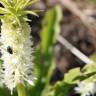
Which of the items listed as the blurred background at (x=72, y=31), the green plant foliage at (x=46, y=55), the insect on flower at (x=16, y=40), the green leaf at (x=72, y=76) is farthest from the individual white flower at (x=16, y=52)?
the blurred background at (x=72, y=31)

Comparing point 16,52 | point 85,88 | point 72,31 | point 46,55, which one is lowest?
point 16,52

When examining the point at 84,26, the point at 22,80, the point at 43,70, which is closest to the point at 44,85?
the point at 43,70

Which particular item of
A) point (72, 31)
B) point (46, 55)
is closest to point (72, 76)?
point (46, 55)

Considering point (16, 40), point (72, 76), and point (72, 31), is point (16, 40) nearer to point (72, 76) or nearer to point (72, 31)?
point (72, 76)

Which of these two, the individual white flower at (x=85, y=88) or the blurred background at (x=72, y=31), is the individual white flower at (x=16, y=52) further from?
the blurred background at (x=72, y=31)

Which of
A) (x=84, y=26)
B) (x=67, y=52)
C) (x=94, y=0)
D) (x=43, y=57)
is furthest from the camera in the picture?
(x=94, y=0)

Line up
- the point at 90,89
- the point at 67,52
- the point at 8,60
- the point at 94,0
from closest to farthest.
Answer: the point at 8,60 → the point at 90,89 → the point at 67,52 → the point at 94,0

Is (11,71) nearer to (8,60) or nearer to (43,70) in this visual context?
(8,60)

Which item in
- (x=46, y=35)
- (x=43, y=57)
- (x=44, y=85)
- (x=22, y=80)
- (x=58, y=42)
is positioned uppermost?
(x=58, y=42)

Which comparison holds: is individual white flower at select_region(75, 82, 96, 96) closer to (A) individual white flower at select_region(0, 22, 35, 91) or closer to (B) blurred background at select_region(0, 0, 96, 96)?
(A) individual white flower at select_region(0, 22, 35, 91)
